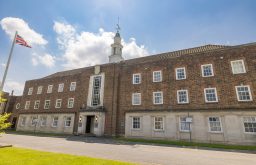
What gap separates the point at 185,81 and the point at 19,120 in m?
37.8

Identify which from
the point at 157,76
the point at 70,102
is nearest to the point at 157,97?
the point at 157,76

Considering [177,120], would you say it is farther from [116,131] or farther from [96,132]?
[96,132]

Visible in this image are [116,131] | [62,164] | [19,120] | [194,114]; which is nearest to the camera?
[62,164]

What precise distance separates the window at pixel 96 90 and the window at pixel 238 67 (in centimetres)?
2102

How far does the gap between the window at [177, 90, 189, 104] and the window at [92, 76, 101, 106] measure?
14.0 metres

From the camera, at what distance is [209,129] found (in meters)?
20.8

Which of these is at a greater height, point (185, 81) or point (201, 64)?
point (201, 64)

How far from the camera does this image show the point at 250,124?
1908cm

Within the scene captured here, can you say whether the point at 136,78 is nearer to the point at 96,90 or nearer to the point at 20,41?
the point at 96,90

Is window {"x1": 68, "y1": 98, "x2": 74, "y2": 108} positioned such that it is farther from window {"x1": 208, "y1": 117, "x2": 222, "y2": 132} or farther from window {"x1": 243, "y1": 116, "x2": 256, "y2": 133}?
window {"x1": 243, "y1": 116, "x2": 256, "y2": 133}

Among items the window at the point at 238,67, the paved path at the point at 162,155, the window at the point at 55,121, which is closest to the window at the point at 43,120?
the window at the point at 55,121

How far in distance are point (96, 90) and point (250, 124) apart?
76.0 feet

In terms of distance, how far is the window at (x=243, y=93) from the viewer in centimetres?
2014

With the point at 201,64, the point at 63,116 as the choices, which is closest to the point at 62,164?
the point at 201,64
